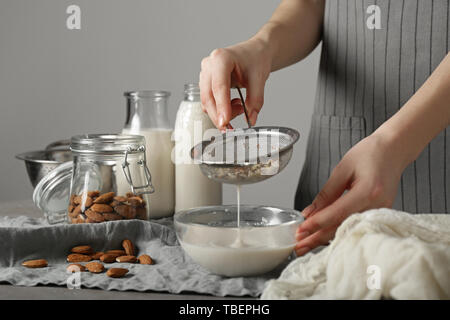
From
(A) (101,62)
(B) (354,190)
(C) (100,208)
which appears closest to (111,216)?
(C) (100,208)

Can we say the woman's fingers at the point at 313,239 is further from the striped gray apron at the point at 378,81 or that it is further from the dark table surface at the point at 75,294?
the striped gray apron at the point at 378,81

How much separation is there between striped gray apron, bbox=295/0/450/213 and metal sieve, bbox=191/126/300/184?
0.44 metres

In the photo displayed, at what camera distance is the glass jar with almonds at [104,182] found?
1.11 metres

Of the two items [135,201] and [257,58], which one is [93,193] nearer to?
[135,201]

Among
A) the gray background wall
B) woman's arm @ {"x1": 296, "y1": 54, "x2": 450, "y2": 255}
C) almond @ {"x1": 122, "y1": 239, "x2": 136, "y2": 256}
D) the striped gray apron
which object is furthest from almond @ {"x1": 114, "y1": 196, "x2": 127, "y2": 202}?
the gray background wall

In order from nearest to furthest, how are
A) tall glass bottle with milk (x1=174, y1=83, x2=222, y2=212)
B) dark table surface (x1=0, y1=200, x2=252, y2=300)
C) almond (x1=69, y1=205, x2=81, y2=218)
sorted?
dark table surface (x1=0, y1=200, x2=252, y2=300)
almond (x1=69, y1=205, x2=81, y2=218)
tall glass bottle with milk (x1=174, y1=83, x2=222, y2=212)

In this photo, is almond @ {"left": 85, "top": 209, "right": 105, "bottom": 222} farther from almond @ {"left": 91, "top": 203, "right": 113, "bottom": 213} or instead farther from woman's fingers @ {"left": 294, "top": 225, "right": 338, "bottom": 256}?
woman's fingers @ {"left": 294, "top": 225, "right": 338, "bottom": 256}

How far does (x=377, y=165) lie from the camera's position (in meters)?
0.95

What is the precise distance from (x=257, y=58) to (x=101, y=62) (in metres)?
Answer: 1.78

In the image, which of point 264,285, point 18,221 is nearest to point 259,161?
point 264,285

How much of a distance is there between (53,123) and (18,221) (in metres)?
1.73

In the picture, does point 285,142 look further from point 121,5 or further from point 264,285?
point 121,5

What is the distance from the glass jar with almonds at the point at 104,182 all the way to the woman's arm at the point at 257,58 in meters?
0.18

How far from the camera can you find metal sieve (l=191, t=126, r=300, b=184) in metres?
0.99
